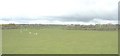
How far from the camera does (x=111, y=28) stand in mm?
28172

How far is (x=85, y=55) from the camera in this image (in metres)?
9.05

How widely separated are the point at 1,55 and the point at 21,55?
2.88 feet

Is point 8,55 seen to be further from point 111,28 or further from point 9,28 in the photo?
point 111,28

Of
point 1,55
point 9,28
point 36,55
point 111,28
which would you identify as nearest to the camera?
point 1,55

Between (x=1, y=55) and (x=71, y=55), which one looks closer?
(x=1, y=55)

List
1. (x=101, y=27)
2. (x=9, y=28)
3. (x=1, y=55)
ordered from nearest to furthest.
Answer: (x=1, y=55) < (x=9, y=28) < (x=101, y=27)

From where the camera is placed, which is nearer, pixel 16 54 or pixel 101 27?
pixel 16 54

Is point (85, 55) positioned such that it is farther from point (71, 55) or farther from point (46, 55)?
point (46, 55)

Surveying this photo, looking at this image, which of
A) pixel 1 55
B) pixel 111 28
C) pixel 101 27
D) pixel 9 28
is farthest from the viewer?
pixel 101 27

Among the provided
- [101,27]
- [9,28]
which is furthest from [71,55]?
[101,27]

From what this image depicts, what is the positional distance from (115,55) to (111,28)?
64.5ft

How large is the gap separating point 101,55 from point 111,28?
773 inches

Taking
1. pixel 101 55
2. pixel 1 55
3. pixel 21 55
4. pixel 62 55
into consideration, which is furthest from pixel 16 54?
pixel 101 55

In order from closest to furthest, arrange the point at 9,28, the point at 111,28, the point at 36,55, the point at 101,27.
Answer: the point at 36,55 → the point at 9,28 → the point at 111,28 → the point at 101,27
